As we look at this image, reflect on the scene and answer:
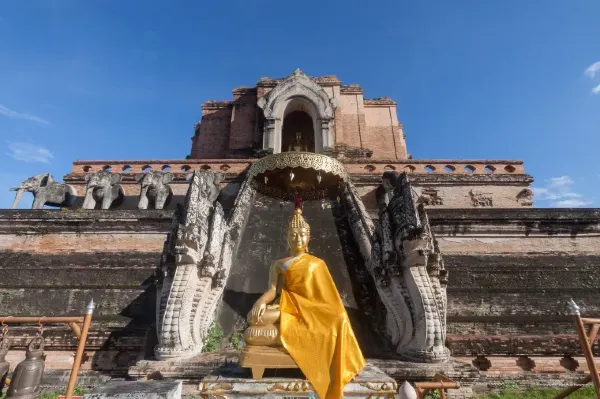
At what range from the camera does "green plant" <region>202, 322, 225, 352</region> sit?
5.50 meters

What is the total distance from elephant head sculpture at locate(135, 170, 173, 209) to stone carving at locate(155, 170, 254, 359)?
632 cm

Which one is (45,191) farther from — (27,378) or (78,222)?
(27,378)

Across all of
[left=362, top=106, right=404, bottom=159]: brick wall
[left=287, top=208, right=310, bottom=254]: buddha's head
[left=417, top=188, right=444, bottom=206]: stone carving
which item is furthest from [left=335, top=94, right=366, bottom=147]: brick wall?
[left=287, top=208, right=310, bottom=254]: buddha's head

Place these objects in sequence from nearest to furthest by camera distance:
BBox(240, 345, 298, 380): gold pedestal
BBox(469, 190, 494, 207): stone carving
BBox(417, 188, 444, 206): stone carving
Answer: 1. BBox(240, 345, 298, 380): gold pedestal
2. BBox(469, 190, 494, 207): stone carving
3. BBox(417, 188, 444, 206): stone carving

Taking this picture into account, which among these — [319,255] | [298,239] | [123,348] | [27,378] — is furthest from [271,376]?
[319,255]

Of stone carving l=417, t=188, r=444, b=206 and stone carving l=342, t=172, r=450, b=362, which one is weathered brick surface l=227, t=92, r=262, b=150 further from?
stone carving l=342, t=172, r=450, b=362

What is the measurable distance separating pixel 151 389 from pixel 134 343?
2.98m

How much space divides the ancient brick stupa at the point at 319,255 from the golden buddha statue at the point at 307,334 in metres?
1.61

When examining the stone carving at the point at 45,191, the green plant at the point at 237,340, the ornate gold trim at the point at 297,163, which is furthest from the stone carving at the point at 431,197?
the stone carving at the point at 45,191

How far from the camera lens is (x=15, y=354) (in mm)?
5652

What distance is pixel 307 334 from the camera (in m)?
3.51

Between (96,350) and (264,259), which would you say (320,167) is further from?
(96,350)

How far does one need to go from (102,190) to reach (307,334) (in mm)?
11765

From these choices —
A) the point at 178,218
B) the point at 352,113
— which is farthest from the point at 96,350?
the point at 352,113
